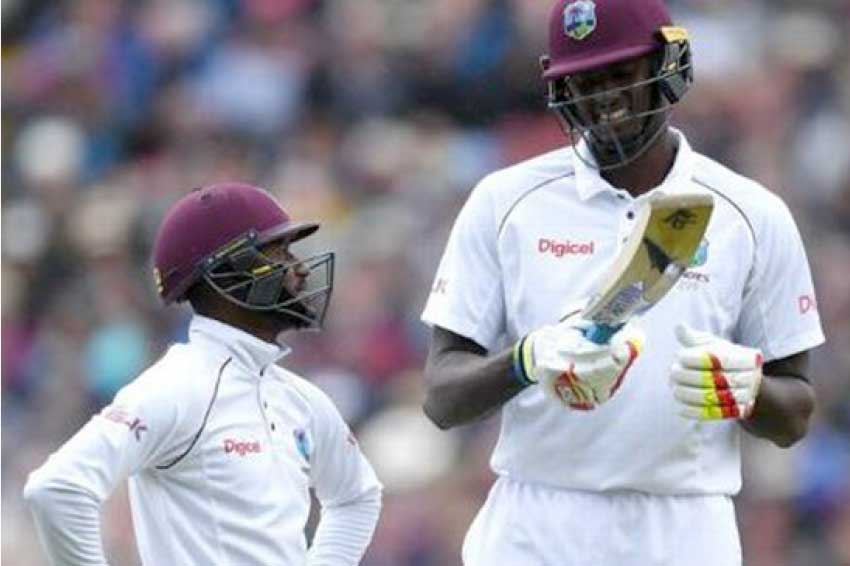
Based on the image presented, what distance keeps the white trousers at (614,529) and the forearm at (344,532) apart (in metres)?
0.54

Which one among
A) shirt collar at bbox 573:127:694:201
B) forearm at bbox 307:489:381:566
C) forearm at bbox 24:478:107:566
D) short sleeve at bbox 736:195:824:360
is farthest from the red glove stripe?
forearm at bbox 24:478:107:566

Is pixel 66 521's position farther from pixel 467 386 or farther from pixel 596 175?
pixel 596 175

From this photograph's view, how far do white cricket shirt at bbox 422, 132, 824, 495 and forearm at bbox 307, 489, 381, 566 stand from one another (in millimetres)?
507

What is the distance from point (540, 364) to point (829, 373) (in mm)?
5331

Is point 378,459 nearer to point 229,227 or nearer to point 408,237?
point 408,237

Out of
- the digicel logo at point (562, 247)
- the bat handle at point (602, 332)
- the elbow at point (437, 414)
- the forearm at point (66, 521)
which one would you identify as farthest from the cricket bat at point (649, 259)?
the forearm at point (66, 521)

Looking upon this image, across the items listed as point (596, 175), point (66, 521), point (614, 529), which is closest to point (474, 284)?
point (596, 175)

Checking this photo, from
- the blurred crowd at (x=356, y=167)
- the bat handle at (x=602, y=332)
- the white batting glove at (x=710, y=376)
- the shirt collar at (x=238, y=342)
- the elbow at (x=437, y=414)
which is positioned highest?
the bat handle at (x=602, y=332)

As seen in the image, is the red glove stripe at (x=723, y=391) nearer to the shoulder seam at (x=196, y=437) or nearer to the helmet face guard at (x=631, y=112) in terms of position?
the helmet face guard at (x=631, y=112)

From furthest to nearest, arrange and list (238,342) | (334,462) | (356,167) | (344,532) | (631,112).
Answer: (356,167), (344,532), (334,462), (238,342), (631,112)

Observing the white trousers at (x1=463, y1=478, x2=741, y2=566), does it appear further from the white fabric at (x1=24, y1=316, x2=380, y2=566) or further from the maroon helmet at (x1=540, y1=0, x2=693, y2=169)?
the maroon helmet at (x1=540, y1=0, x2=693, y2=169)

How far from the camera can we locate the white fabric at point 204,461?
5.65 m

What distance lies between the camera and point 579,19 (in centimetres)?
579

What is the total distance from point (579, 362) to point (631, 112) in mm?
578
